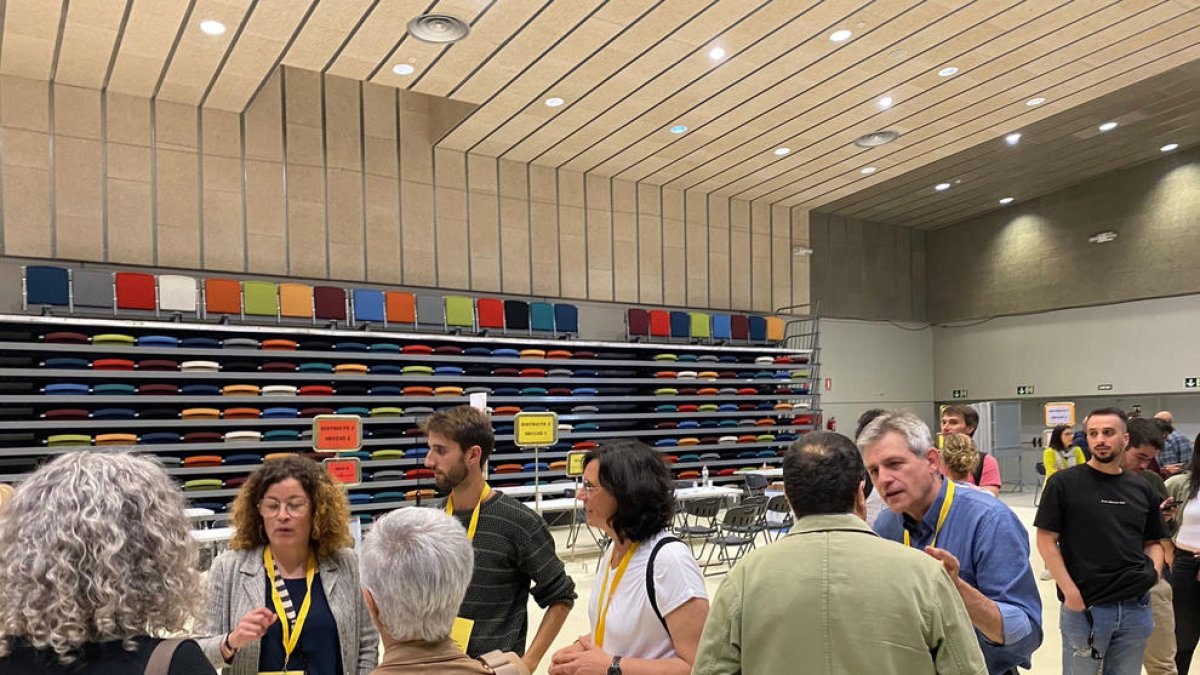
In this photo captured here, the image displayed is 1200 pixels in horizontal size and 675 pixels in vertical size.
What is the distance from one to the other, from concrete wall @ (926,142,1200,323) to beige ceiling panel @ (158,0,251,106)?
15.4 meters

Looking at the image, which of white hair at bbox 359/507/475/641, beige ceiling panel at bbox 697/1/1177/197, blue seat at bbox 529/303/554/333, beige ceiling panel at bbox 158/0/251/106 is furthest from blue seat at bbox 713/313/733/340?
white hair at bbox 359/507/475/641

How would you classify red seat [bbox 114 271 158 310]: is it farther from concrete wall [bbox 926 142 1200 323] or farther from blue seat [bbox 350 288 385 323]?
concrete wall [bbox 926 142 1200 323]

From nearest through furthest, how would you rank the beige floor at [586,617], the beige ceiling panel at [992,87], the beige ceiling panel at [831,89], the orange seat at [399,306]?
the beige floor at [586,617]
the beige ceiling panel at [831,89]
the beige ceiling panel at [992,87]
the orange seat at [399,306]

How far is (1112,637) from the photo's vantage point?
3.15 m

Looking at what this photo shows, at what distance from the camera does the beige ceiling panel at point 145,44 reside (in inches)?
289

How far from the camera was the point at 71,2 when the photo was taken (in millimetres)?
7207

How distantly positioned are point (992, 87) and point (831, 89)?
76.8 inches

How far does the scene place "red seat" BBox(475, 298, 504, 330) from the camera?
36.9 ft

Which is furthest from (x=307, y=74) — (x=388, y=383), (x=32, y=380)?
(x=32, y=380)

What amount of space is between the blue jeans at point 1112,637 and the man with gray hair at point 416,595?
2.61 meters

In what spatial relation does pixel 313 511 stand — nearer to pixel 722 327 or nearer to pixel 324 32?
pixel 324 32

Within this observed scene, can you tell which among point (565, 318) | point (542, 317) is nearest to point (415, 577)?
point (542, 317)

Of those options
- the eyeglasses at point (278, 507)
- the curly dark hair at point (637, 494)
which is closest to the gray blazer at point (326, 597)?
the eyeglasses at point (278, 507)

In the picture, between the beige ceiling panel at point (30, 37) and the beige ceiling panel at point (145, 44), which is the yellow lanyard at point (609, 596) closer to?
the beige ceiling panel at point (145, 44)
